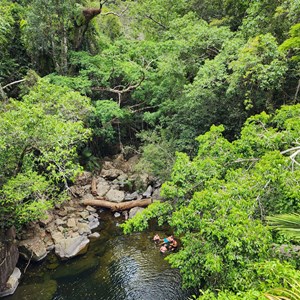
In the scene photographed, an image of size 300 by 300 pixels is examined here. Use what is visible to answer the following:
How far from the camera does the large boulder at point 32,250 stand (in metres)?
9.41

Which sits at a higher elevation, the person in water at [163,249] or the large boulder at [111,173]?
the person in water at [163,249]

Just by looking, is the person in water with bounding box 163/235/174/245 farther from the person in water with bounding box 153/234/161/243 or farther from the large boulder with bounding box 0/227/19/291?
the large boulder with bounding box 0/227/19/291

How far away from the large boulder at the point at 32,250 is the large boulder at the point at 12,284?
685 millimetres

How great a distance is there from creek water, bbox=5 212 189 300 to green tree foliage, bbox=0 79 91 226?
7.30ft

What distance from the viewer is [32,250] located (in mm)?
9484

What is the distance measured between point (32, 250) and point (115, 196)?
16.4ft

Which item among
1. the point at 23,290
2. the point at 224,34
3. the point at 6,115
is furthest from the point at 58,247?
the point at 224,34

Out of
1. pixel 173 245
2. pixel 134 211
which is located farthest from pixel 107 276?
pixel 134 211

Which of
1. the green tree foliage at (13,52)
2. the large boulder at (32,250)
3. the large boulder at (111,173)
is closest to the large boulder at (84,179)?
the large boulder at (111,173)

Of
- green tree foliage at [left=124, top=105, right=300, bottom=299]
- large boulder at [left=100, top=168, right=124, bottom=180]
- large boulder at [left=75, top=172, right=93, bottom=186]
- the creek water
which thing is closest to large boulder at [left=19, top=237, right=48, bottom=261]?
the creek water

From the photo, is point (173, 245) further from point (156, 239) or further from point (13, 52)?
point (13, 52)

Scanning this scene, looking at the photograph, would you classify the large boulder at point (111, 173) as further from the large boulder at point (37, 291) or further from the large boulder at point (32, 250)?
the large boulder at point (37, 291)

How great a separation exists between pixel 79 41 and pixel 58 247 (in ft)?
37.4

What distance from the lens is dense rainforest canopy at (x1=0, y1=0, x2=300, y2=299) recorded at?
169 inches
